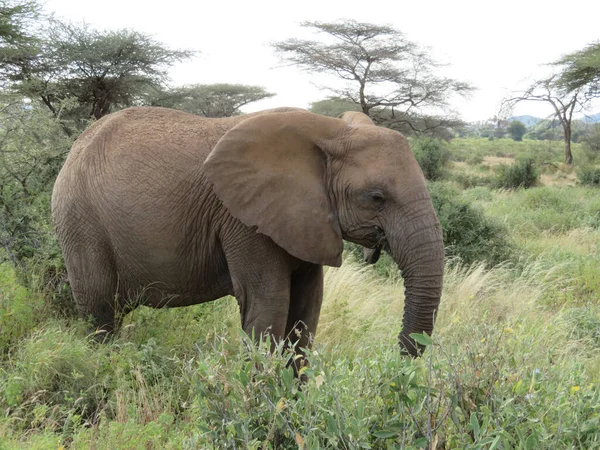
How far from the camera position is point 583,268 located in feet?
25.5

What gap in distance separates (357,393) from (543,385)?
72 centimetres

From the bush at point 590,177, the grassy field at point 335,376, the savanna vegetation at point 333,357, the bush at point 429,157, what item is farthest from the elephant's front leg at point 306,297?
the bush at point 590,177

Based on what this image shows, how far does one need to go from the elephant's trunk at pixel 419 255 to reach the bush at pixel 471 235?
4976 mm

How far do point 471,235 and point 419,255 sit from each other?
5449 mm

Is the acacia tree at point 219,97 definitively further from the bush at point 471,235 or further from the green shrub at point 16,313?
the green shrub at point 16,313

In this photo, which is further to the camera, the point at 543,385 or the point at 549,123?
the point at 549,123

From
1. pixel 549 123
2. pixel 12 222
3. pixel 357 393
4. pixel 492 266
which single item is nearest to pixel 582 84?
pixel 549 123

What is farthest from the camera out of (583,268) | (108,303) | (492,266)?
(492,266)

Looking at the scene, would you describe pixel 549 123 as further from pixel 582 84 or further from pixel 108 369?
pixel 108 369

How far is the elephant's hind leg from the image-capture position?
13.7 feet

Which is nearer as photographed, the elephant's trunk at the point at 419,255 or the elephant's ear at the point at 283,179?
the elephant's trunk at the point at 419,255

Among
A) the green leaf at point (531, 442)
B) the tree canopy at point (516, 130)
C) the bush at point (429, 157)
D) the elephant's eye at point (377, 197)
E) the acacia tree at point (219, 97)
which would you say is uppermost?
the elephant's eye at point (377, 197)

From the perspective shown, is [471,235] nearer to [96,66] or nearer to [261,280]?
[261,280]

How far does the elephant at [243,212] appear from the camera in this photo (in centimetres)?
336
